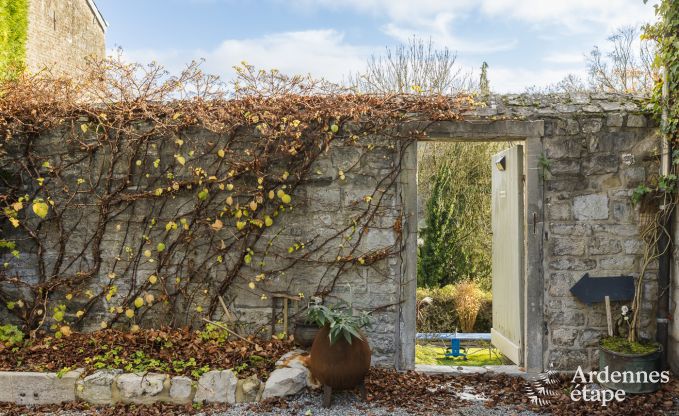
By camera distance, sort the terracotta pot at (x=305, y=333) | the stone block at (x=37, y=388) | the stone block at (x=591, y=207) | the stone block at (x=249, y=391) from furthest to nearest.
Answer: the stone block at (x=591, y=207), the terracotta pot at (x=305, y=333), the stone block at (x=37, y=388), the stone block at (x=249, y=391)

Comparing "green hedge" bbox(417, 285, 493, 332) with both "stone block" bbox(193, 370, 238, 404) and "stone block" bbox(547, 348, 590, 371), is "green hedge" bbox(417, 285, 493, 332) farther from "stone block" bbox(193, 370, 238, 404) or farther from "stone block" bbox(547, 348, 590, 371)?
"stone block" bbox(193, 370, 238, 404)

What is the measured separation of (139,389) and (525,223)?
3.78m

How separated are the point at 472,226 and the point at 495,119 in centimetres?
596

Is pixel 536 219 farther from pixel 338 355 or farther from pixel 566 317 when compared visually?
pixel 338 355

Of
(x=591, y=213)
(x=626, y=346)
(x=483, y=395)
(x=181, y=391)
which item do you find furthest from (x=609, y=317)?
(x=181, y=391)

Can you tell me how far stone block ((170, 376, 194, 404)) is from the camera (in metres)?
4.63

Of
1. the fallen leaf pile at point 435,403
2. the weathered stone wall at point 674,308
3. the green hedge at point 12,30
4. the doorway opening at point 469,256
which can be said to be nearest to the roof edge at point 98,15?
the green hedge at point 12,30

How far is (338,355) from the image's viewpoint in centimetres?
446

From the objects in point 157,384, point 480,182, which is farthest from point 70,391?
point 480,182

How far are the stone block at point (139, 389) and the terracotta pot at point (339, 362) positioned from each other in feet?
4.28

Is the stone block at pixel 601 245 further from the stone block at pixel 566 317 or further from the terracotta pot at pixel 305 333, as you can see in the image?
the terracotta pot at pixel 305 333

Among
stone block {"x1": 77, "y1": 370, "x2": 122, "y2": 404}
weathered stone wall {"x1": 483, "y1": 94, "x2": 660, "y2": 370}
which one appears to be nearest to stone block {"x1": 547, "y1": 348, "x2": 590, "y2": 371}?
weathered stone wall {"x1": 483, "y1": 94, "x2": 660, "y2": 370}

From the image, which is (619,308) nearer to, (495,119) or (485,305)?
(495,119)

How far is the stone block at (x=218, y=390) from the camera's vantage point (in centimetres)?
462
